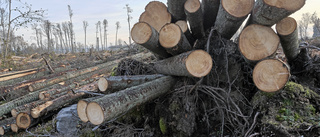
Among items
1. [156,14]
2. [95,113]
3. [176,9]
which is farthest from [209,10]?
[95,113]

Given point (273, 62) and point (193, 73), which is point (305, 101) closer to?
point (273, 62)

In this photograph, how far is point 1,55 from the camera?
12930mm

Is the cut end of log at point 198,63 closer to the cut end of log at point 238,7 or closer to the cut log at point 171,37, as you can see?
the cut log at point 171,37

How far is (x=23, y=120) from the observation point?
407cm

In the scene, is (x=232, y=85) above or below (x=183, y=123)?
above

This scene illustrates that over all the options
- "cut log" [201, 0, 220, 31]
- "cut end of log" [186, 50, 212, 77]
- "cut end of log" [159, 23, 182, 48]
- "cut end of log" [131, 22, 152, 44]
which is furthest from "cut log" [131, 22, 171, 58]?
"cut log" [201, 0, 220, 31]

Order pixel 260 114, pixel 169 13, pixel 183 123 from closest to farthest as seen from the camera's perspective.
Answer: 1. pixel 260 114
2. pixel 183 123
3. pixel 169 13

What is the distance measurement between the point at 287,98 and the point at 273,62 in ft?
2.12

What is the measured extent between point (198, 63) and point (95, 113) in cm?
144

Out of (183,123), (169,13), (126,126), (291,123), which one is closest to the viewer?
(291,123)

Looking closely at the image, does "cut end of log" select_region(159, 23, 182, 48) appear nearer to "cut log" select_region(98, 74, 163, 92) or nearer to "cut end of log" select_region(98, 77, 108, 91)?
"cut log" select_region(98, 74, 163, 92)

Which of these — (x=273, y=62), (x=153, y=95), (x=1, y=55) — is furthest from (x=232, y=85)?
(x=1, y=55)

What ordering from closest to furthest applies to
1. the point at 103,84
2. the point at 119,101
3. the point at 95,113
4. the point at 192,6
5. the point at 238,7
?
the point at 95,113 < the point at 119,101 < the point at 238,7 < the point at 192,6 < the point at 103,84

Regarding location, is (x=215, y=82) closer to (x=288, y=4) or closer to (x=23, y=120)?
(x=288, y=4)
